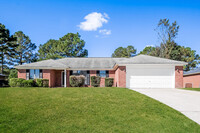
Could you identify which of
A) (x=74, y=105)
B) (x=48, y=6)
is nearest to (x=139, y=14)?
(x=48, y=6)

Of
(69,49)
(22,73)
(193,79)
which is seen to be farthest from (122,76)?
(69,49)

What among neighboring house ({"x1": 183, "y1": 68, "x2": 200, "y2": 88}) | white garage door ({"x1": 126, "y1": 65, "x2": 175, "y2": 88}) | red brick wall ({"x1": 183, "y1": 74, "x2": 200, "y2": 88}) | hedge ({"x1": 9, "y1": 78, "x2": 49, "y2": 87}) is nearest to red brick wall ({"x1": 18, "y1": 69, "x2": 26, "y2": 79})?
hedge ({"x1": 9, "y1": 78, "x2": 49, "y2": 87})

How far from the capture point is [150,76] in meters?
13.9

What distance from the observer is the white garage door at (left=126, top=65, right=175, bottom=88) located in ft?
45.4

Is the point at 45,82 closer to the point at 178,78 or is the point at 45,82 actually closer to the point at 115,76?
the point at 115,76

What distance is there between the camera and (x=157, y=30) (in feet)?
106

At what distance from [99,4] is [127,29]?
5.97m

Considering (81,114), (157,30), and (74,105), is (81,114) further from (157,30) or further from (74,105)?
(157,30)

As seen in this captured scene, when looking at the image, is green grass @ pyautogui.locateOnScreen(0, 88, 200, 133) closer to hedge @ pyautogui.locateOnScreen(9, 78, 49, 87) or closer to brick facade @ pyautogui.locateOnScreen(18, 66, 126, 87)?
brick facade @ pyautogui.locateOnScreen(18, 66, 126, 87)

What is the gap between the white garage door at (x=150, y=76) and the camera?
45.4 ft

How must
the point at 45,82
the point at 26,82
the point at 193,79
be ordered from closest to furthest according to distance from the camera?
the point at 26,82 < the point at 45,82 < the point at 193,79

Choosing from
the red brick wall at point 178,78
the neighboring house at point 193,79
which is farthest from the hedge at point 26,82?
the neighboring house at point 193,79

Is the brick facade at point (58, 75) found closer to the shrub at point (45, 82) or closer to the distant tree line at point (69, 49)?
the shrub at point (45, 82)

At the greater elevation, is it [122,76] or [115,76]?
[122,76]
